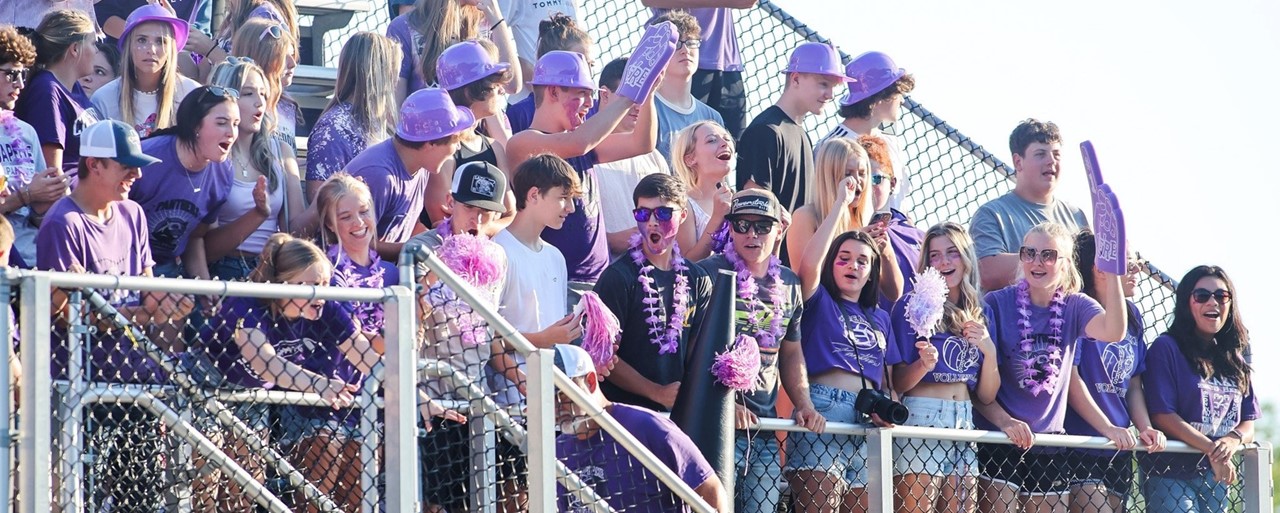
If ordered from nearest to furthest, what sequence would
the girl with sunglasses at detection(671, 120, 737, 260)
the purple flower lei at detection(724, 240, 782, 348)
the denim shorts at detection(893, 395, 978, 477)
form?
the purple flower lei at detection(724, 240, 782, 348) < the denim shorts at detection(893, 395, 978, 477) < the girl with sunglasses at detection(671, 120, 737, 260)

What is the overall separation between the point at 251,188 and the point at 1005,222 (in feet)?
13.1

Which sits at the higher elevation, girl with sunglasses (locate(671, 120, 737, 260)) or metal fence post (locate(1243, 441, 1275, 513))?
girl with sunglasses (locate(671, 120, 737, 260))

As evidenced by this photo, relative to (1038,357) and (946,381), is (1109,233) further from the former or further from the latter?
(946,381)

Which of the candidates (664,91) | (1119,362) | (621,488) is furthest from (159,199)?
(1119,362)

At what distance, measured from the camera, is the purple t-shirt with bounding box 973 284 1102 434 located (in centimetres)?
857

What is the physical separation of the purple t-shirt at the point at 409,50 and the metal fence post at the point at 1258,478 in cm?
466

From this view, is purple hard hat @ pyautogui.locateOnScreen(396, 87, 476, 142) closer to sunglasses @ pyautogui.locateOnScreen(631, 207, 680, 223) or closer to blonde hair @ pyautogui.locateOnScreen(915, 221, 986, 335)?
sunglasses @ pyautogui.locateOnScreen(631, 207, 680, 223)

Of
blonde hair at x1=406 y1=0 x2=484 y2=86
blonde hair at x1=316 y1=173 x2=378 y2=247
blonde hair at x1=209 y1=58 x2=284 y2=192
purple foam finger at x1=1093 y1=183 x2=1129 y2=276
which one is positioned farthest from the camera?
blonde hair at x1=406 y1=0 x2=484 y2=86

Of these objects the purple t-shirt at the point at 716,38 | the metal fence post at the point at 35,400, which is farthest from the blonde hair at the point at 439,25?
the metal fence post at the point at 35,400

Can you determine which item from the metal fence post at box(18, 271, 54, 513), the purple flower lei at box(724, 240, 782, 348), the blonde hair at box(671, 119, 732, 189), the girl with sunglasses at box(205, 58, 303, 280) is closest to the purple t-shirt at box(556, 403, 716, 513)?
the purple flower lei at box(724, 240, 782, 348)

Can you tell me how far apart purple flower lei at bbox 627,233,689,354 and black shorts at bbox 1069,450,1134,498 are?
2153 mm

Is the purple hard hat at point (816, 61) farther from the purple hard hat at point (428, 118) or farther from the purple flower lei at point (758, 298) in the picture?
the purple hard hat at point (428, 118)

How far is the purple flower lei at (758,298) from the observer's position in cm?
787

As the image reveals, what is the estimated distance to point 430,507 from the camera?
6.41m
